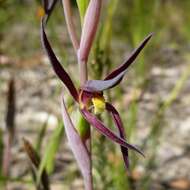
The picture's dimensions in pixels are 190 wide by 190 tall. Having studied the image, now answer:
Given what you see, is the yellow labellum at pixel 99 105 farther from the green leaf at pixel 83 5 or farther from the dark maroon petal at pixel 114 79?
the green leaf at pixel 83 5

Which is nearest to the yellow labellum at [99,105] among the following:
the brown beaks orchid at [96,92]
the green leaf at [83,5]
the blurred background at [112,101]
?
the brown beaks orchid at [96,92]

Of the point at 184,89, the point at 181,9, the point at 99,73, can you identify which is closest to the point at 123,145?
the point at 99,73

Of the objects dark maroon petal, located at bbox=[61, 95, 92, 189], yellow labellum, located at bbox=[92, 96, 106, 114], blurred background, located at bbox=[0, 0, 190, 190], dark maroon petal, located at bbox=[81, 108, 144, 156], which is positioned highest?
yellow labellum, located at bbox=[92, 96, 106, 114]

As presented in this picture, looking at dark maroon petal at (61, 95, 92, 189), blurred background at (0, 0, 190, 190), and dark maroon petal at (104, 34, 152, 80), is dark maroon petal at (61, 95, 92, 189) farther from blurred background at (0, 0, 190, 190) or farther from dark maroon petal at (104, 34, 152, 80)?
blurred background at (0, 0, 190, 190)

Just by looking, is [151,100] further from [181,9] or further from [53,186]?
[181,9]

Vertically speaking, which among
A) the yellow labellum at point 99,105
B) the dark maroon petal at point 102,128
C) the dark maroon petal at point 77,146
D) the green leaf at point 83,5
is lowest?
the dark maroon petal at point 77,146

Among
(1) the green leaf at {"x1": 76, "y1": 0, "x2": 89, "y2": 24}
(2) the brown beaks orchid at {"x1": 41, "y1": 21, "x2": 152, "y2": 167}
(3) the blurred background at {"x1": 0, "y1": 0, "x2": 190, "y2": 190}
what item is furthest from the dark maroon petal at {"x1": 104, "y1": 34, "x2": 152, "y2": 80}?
(3) the blurred background at {"x1": 0, "y1": 0, "x2": 190, "y2": 190}

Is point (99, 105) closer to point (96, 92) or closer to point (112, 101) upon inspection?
point (96, 92)
